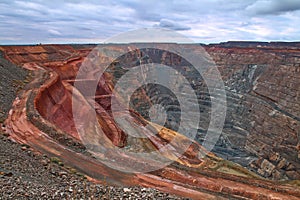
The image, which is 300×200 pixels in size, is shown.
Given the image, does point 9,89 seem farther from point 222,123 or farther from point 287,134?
point 222,123

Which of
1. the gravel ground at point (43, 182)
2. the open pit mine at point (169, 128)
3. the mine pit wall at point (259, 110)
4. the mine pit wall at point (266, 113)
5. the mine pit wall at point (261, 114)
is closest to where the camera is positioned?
the gravel ground at point (43, 182)

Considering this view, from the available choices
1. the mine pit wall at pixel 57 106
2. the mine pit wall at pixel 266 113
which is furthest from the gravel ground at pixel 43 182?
the mine pit wall at pixel 266 113

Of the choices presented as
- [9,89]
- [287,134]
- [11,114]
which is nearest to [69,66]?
[9,89]

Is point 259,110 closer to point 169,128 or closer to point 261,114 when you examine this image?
point 261,114

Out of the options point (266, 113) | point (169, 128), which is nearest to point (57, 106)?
point (169, 128)

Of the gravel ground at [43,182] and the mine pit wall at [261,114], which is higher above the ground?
the gravel ground at [43,182]

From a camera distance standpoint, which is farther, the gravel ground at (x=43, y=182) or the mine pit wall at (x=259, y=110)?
the mine pit wall at (x=259, y=110)

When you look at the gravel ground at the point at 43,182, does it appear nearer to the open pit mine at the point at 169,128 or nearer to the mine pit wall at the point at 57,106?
the open pit mine at the point at 169,128
